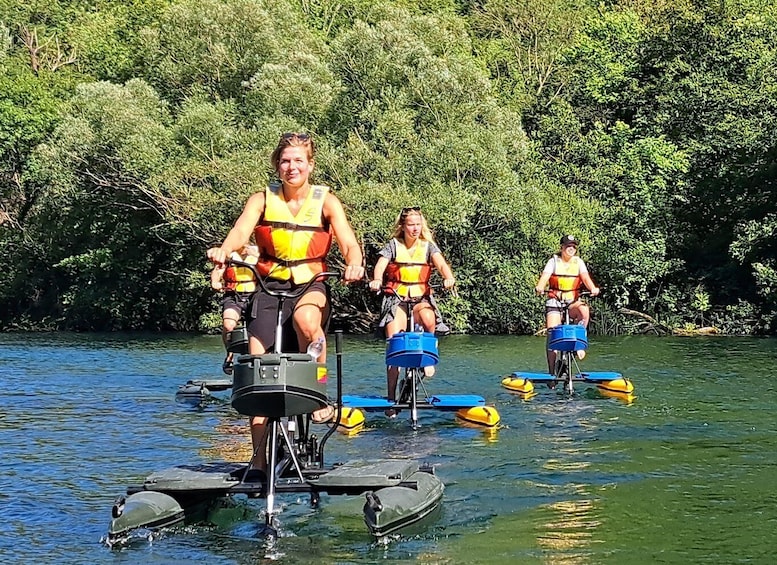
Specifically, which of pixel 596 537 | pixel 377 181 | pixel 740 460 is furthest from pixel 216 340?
pixel 596 537

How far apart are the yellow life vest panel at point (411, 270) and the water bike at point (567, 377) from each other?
2610 mm

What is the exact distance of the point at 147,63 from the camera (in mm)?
38500

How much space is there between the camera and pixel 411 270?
38.6ft

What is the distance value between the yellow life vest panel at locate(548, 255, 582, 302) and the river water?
1310 millimetres

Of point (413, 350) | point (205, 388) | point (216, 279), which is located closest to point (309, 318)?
point (413, 350)

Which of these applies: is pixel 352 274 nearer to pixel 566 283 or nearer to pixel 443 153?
pixel 566 283

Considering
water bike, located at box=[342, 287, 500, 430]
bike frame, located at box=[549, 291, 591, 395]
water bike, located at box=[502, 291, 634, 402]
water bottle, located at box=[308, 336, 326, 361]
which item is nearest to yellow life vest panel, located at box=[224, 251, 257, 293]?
water bike, located at box=[342, 287, 500, 430]

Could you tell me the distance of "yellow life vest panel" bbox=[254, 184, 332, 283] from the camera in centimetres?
696

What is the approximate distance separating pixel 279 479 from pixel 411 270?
5.31 m

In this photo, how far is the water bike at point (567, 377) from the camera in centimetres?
1391

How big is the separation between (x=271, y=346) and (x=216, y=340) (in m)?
23.8

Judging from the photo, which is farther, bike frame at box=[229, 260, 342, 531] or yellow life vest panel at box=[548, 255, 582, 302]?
yellow life vest panel at box=[548, 255, 582, 302]

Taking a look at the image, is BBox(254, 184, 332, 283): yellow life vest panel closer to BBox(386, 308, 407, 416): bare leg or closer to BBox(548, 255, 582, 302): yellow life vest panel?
BBox(386, 308, 407, 416): bare leg

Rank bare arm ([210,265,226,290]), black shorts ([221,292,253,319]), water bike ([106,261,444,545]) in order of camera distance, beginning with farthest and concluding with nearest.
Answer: black shorts ([221,292,253,319]) → bare arm ([210,265,226,290]) → water bike ([106,261,444,545])
